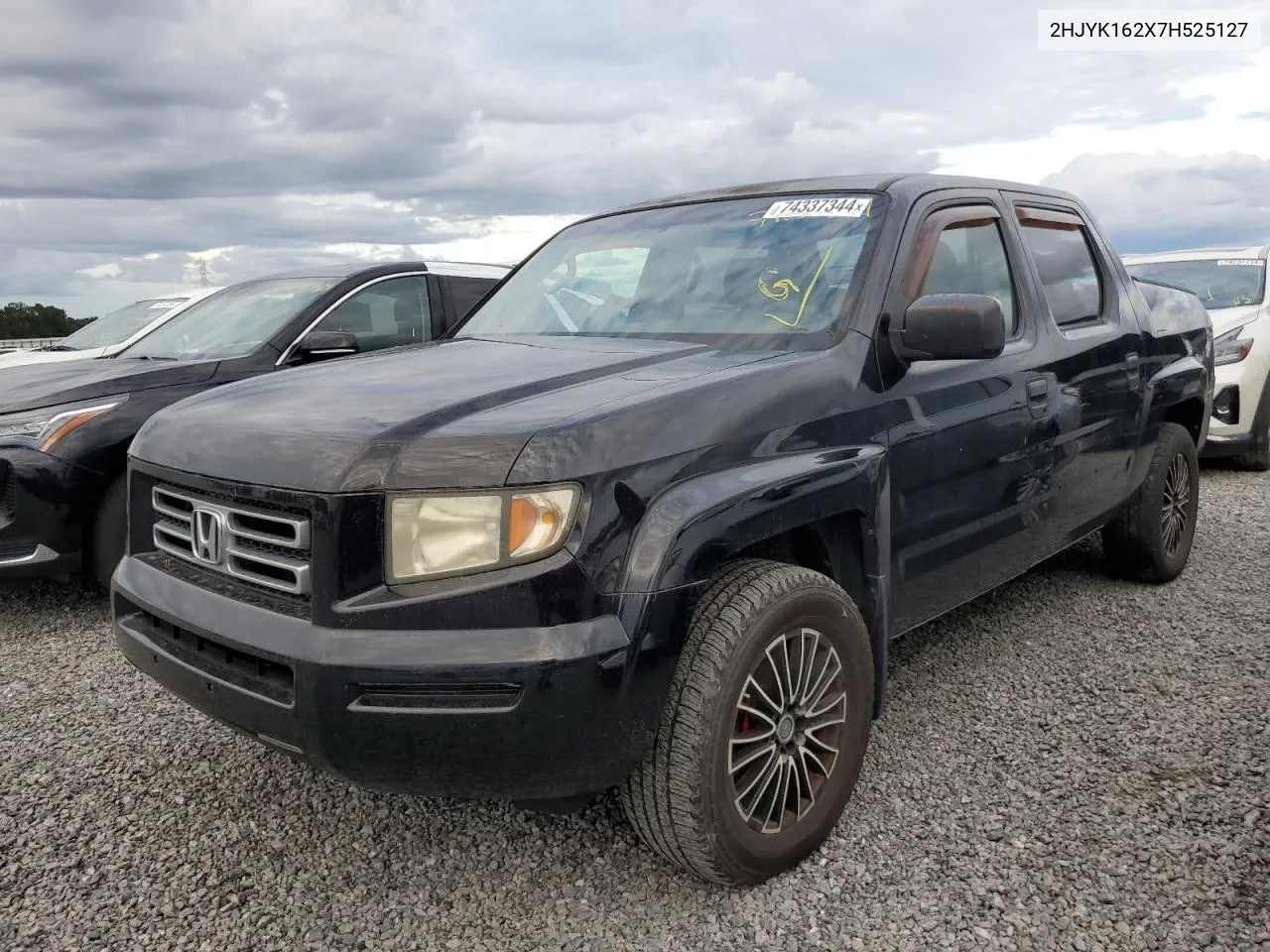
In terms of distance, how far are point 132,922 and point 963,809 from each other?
2.15m

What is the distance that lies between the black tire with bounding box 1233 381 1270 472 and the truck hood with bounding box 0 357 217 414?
288 inches

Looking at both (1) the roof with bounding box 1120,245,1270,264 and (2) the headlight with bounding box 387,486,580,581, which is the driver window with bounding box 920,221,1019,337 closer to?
(2) the headlight with bounding box 387,486,580,581

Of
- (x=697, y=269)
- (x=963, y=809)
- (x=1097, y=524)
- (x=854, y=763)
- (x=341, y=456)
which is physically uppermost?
(x=697, y=269)

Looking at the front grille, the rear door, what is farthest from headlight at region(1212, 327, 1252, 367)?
the front grille

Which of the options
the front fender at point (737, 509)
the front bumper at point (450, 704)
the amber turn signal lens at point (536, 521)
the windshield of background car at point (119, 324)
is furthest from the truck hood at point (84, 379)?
the windshield of background car at point (119, 324)

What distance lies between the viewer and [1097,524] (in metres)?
4.29

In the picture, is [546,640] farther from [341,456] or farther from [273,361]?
[273,361]

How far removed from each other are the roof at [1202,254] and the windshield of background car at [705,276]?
649 centimetres

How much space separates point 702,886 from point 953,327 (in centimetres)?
157

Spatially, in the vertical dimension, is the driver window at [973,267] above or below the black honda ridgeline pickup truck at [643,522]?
above

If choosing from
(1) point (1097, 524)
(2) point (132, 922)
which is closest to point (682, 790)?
(2) point (132, 922)

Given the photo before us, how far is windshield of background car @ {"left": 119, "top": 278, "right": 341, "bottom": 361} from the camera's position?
5.61m

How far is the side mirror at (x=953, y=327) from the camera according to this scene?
2705mm

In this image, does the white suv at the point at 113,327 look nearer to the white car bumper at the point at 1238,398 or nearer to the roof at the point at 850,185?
the roof at the point at 850,185
